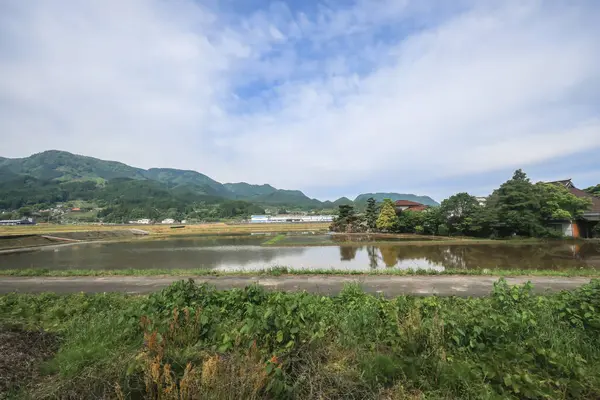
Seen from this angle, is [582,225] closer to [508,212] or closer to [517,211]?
[517,211]

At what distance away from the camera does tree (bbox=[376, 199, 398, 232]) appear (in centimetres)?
4503

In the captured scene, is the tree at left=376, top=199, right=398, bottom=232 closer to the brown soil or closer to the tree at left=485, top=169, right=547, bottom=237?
the tree at left=485, top=169, right=547, bottom=237

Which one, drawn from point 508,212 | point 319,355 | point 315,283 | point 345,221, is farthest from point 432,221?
point 319,355

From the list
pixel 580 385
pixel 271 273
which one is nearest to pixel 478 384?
pixel 580 385

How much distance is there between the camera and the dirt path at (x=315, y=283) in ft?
28.9

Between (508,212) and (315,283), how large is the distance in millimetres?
31152

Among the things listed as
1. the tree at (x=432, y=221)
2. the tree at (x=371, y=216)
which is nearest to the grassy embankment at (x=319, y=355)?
the tree at (x=432, y=221)

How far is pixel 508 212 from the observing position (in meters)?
30.6

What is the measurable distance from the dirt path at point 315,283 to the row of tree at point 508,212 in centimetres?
2472

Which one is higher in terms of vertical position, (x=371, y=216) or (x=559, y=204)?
(x=559, y=204)

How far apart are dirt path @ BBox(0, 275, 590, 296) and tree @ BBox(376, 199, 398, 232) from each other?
34917 mm

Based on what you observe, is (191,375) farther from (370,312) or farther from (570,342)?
(570,342)

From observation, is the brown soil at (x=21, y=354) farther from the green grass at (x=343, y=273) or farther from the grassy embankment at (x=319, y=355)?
the green grass at (x=343, y=273)

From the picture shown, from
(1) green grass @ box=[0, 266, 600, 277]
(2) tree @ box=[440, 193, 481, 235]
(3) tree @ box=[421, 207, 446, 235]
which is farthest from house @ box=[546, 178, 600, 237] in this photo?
(1) green grass @ box=[0, 266, 600, 277]
